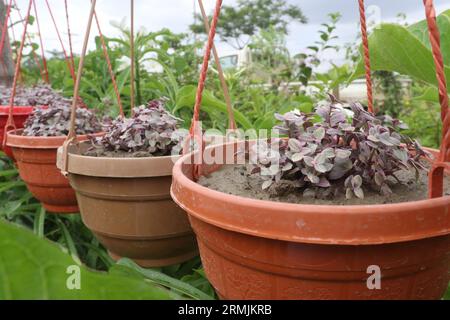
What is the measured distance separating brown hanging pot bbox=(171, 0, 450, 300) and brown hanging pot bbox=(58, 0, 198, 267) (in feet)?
0.95

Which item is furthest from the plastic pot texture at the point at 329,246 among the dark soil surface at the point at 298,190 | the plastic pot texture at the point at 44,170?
the plastic pot texture at the point at 44,170

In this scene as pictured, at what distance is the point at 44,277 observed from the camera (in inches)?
10.7

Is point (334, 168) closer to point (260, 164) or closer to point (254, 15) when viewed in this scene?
point (260, 164)

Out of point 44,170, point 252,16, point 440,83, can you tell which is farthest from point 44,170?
point 252,16

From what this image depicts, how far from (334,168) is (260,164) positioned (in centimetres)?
12

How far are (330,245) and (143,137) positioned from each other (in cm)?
63

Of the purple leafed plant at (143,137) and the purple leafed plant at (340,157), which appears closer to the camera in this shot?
the purple leafed plant at (340,157)

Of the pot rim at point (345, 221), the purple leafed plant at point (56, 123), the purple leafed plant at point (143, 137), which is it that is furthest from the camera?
the purple leafed plant at point (56, 123)

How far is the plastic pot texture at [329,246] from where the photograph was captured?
444mm

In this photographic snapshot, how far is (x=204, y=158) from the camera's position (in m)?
0.77

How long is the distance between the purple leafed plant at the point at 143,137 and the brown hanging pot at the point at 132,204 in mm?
108

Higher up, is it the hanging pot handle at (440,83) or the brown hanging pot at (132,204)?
the hanging pot handle at (440,83)
